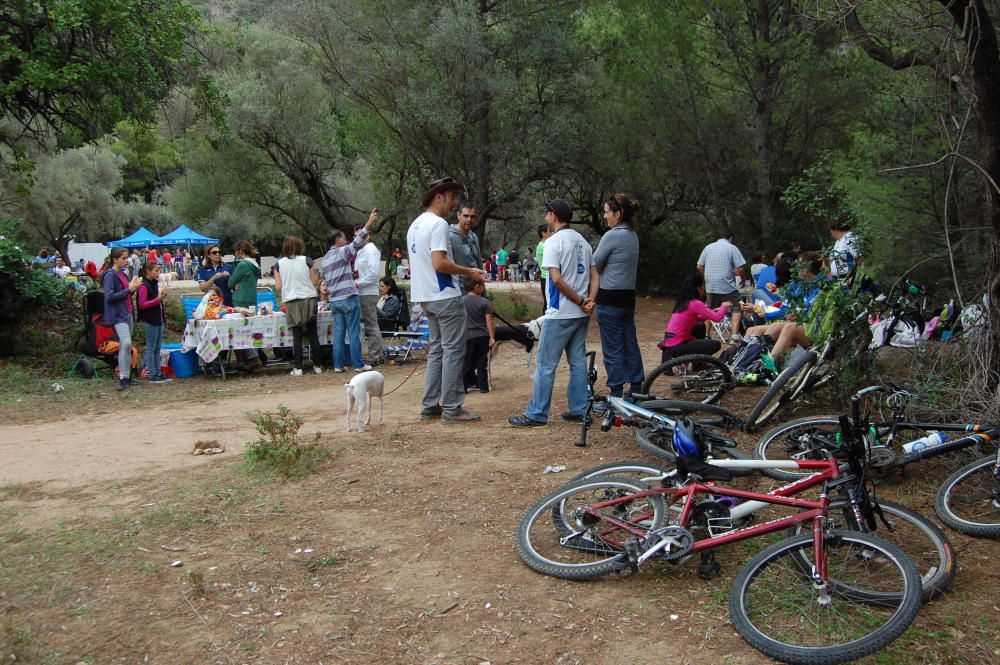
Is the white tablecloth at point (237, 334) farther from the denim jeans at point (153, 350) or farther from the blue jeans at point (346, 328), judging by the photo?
the blue jeans at point (346, 328)

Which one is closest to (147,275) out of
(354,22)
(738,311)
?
(738,311)

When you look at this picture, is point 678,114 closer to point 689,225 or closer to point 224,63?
point 689,225

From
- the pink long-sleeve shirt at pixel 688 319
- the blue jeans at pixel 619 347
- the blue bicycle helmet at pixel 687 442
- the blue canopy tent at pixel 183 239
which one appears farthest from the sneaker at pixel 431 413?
the blue canopy tent at pixel 183 239

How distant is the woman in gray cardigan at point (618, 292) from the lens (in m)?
6.55

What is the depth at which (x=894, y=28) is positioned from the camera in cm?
635

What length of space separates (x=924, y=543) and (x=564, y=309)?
10.4ft

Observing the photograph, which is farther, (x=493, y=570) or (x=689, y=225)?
(x=689, y=225)

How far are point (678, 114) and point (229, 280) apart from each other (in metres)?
12.2

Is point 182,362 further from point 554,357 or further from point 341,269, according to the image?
point 554,357

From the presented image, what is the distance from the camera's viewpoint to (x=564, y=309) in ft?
20.2

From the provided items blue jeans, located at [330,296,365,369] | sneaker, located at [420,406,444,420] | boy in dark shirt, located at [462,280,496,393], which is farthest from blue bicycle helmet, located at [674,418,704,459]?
blue jeans, located at [330,296,365,369]

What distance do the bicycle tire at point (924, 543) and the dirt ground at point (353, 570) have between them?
0.39 ft

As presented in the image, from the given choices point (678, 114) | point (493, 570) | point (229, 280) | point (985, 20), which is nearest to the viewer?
point (493, 570)

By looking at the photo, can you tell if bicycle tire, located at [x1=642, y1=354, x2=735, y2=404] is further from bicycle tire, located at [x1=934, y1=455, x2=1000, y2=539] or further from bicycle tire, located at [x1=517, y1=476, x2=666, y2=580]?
bicycle tire, located at [x1=517, y1=476, x2=666, y2=580]
